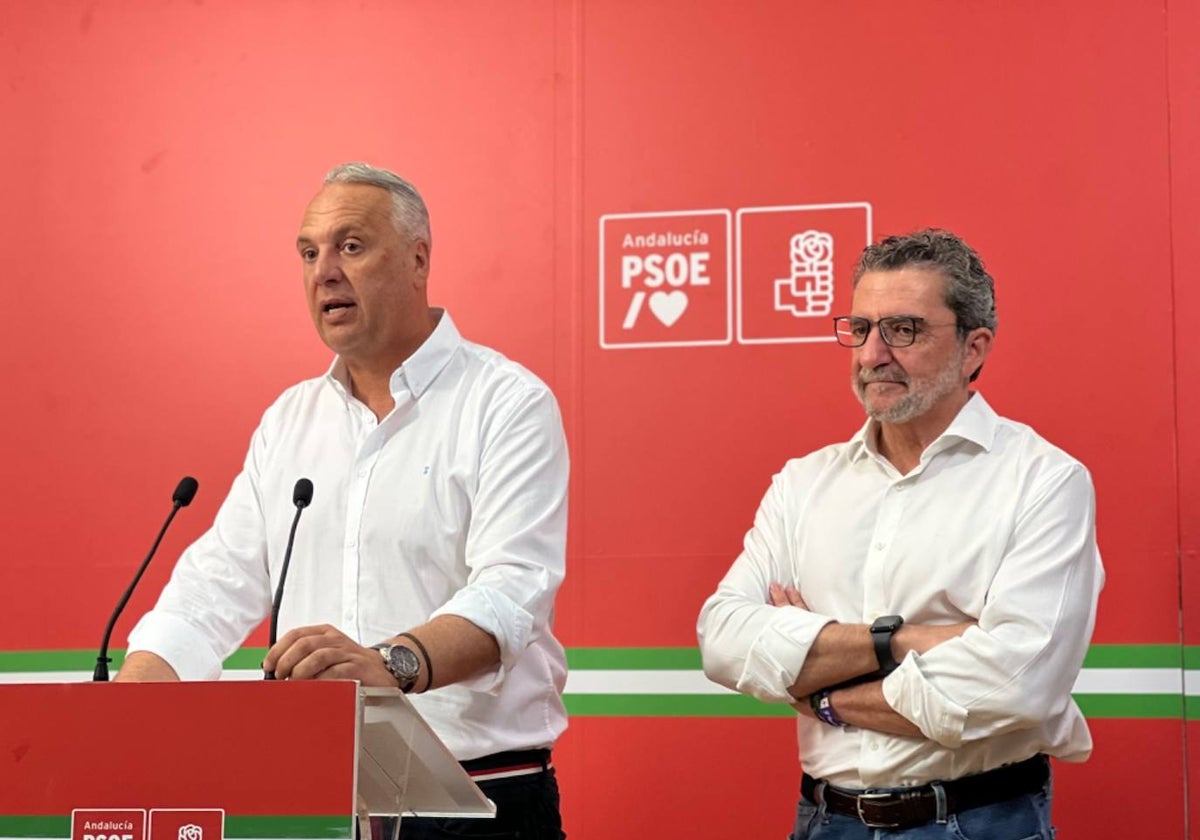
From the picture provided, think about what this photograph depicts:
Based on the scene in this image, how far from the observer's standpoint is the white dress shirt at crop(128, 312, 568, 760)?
7.91 ft

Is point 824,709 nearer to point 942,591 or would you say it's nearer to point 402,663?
point 942,591

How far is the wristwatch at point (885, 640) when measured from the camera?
2.44 m

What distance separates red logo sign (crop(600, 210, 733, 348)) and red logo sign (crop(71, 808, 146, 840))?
6.71 ft

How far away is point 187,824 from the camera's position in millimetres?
1635

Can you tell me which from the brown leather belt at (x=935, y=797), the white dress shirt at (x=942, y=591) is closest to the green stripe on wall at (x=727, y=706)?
the white dress shirt at (x=942, y=591)

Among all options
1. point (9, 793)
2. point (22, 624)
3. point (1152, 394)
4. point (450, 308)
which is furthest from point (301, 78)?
point (9, 793)

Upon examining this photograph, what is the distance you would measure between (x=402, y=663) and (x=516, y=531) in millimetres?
369

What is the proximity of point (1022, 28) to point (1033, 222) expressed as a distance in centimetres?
43

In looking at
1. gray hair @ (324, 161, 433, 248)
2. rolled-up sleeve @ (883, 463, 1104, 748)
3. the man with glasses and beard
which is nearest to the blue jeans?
the man with glasses and beard

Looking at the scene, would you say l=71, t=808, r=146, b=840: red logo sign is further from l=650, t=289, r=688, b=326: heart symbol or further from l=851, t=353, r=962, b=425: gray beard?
l=650, t=289, r=688, b=326: heart symbol

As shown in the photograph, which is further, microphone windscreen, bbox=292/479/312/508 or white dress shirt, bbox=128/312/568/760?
white dress shirt, bbox=128/312/568/760

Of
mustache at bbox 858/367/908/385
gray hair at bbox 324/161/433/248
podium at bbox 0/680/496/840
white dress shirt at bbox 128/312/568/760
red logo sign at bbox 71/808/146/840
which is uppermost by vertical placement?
gray hair at bbox 324/161/433/248

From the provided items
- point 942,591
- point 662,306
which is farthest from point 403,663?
point 662,306

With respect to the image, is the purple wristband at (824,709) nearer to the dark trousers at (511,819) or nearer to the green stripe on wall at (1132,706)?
the dark trousers at (511,819)
